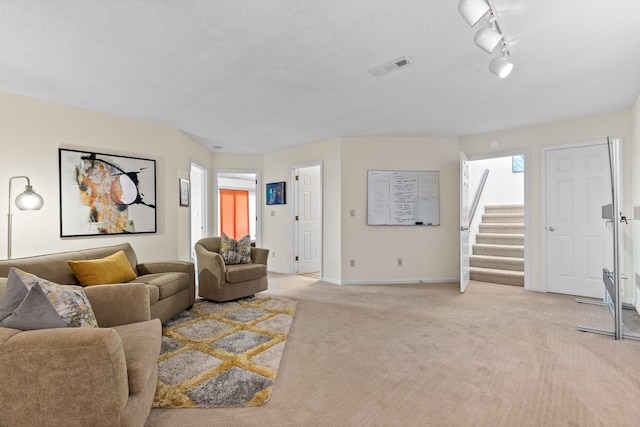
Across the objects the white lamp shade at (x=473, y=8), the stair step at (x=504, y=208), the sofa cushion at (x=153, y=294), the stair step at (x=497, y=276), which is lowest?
the stair step at (x=497, y=276)

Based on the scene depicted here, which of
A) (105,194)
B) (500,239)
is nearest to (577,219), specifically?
(500,239)

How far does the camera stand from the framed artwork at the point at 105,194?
11.6 ft

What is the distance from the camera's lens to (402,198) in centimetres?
510

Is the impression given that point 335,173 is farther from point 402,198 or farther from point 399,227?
point 399,227

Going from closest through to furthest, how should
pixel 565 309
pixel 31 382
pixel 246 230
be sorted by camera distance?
pixel 31 382 → pixel 565 309 → pixel 246 230

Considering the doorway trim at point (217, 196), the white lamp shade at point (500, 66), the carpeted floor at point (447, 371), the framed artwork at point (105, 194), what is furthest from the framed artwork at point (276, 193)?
the white lamp shade at point (500, 66)

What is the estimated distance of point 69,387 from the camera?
1.29 m

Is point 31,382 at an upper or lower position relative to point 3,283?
lower

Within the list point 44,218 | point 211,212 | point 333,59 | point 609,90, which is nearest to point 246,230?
point 211,212

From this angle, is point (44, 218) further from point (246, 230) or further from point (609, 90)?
point (246, 230)

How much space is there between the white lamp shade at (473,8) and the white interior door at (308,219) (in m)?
4.33

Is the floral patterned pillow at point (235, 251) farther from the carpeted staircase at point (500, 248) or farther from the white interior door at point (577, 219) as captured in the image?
the white interior door at point (577, 219)

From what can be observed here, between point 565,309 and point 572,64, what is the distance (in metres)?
2.57

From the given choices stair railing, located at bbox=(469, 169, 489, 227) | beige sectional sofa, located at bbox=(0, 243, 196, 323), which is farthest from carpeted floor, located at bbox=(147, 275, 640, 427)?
stair railing, located at bbox=(469, 169, 489, 227)
